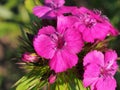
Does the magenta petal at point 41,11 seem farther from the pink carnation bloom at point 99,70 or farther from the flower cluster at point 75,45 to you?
the pink carnation bloom at point 99,70

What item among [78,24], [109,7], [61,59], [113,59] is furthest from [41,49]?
[109,7]

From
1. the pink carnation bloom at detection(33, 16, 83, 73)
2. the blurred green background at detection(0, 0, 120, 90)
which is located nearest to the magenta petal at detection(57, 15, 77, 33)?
the pink carnation bloom at detection(33, 16, 83, 73)

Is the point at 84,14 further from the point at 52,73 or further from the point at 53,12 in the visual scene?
the point at 52,73

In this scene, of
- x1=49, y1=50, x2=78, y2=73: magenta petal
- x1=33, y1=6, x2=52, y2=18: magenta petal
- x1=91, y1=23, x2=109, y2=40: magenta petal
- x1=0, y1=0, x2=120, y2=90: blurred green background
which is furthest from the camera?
x1=0, y1=0, x2=120, y2=90: blurred green background

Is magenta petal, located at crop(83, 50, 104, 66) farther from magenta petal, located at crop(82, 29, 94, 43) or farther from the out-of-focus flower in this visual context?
the out-of-focus flower

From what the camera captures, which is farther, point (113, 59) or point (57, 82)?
point (57, 82)

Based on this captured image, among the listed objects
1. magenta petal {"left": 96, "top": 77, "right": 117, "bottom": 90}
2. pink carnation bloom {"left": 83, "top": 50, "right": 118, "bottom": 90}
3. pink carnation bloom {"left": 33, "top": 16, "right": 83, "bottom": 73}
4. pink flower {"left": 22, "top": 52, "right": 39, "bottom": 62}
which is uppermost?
pink carnation bloom {"left": 33, "top": 16, "right": 83, "bottom": 73}
